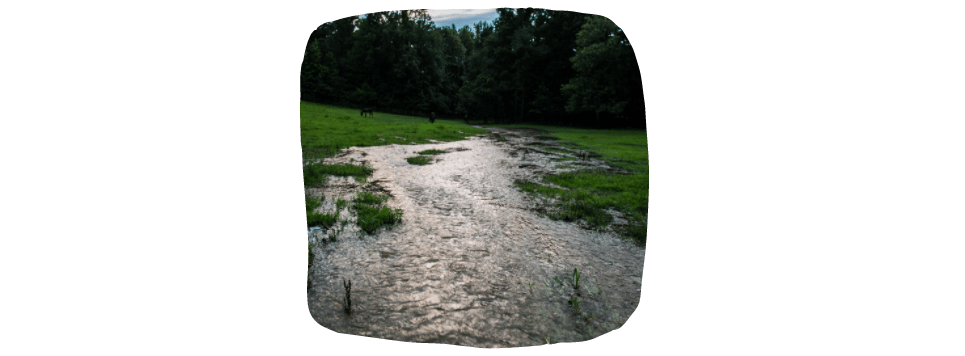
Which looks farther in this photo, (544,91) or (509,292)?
(544,91)

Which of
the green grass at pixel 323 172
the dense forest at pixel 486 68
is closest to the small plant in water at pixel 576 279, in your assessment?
A: the dense forest at pixel 486 68

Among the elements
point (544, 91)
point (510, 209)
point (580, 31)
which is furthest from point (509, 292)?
point (580, 31)

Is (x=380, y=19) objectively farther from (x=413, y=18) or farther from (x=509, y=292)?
(x=509, y=292)

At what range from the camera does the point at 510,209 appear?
3422 mm

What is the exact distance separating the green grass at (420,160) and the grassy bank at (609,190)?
83cm

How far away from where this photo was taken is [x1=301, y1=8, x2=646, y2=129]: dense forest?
11.2ft

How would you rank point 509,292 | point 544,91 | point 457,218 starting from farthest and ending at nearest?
point 544,91 → point 457,218 → point 509,292

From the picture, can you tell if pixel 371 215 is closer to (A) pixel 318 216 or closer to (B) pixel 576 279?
(A) pixel 318 216

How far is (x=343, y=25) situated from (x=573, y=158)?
7.02ft

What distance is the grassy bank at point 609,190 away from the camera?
11.0 feet

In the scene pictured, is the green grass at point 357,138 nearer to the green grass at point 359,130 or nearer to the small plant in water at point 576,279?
the green grass at point 359,130

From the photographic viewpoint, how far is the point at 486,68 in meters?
3.80

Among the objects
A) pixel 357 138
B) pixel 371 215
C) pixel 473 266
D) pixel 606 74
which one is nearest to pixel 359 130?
pixel 357 138

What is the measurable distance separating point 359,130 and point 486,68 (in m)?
1.22
